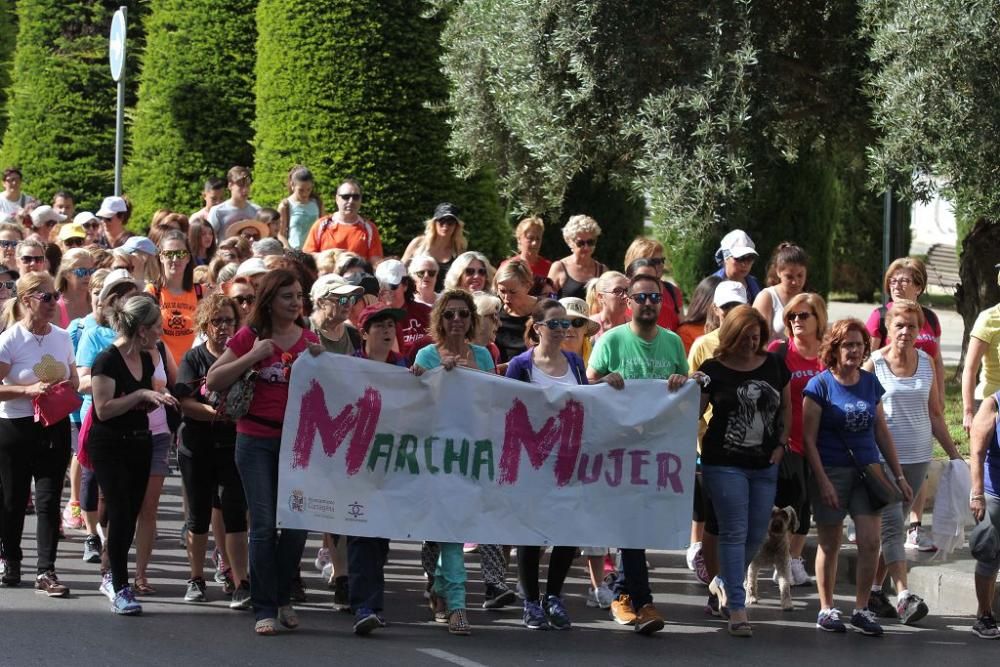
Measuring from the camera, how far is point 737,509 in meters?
Answer: 8.60

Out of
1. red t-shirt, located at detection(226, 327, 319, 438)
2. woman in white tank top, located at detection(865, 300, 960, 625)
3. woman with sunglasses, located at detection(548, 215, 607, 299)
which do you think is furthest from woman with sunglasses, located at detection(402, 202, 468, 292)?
red t-shirt, located at detection(226, 327, 319, 438)

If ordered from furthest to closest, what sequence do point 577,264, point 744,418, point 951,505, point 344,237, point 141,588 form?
point 344,237 < point 577,264 < point 141,588 < point 951,505 < point 744,418

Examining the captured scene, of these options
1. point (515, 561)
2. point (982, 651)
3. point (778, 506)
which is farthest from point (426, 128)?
point (982, 651)

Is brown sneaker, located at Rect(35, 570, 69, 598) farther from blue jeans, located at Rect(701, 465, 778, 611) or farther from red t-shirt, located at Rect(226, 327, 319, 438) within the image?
blue jeans, located at Rect(701, 465, 778, 611)

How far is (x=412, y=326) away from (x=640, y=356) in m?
2.06

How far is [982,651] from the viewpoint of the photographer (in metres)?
8.43

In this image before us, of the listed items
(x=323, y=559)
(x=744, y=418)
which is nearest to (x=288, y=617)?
(x=323, y=559)

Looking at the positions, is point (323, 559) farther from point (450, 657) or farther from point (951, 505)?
point (951, 505)

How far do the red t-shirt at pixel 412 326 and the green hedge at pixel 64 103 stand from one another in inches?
599

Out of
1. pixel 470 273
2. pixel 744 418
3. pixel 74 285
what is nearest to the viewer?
pixel 744 418

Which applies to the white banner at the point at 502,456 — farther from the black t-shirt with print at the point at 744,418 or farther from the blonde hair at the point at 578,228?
the blonde hair at the point at 578,228

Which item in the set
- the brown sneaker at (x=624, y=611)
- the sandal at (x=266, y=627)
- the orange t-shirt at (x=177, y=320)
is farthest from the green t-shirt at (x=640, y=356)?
the orange t-shirt at (x=177, y=320)

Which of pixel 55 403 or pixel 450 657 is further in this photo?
pixel 55 403

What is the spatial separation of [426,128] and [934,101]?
669 cm
